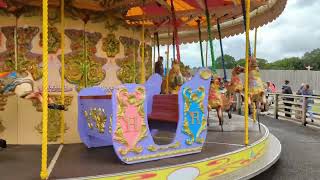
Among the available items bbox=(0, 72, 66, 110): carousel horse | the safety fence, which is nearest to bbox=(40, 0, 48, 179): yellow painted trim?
bbox=(0, 72, 66, 110): carousel horse

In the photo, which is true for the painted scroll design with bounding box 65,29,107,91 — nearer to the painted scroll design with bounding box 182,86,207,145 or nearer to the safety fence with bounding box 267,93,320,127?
the painted scroll design with bounding box 182,86,207,145

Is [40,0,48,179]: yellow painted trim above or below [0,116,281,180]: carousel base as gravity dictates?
above

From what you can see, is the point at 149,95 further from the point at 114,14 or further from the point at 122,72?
the point at 114,14

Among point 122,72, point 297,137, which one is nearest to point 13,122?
point 122,72

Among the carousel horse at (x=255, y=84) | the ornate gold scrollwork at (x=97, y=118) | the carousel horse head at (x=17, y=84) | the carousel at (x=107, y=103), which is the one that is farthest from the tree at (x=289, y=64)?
the carousel horse head at (x=17, y=84)

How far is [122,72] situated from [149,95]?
2.22 feet

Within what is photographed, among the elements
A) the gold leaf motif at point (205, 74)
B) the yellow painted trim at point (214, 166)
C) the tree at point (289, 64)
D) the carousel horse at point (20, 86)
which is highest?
the tree at point (289, 64)

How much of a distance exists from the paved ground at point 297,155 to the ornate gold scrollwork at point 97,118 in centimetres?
253

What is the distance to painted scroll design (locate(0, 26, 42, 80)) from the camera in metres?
6.54

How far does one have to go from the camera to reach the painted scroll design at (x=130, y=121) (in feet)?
16.0

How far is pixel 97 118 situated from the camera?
575 cm

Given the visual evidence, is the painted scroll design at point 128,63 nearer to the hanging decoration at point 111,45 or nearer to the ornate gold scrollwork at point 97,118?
the hanging decoration at point 111,45

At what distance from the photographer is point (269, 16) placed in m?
10.2

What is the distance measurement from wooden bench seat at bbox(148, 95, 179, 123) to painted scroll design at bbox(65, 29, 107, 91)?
1155 mm
